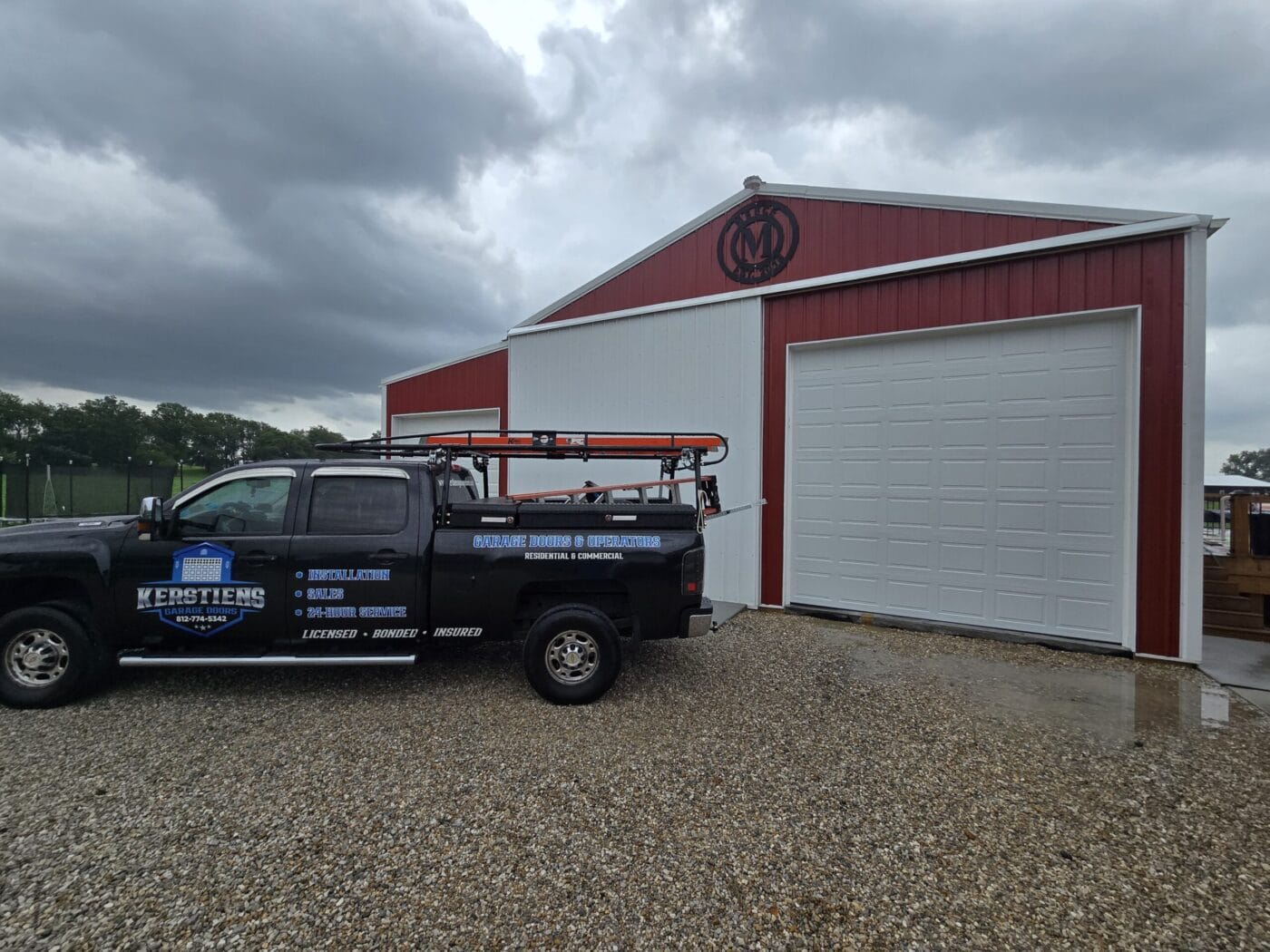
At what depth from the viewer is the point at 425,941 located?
209cm

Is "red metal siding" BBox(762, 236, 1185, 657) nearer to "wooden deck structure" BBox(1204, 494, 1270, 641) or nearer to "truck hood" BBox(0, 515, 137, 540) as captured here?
"wooden deck structure" BBox(1204, 494, 1270, 641)

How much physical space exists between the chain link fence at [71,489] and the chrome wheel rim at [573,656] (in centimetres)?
1958

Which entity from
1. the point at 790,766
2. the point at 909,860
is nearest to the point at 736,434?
the point at 790,766

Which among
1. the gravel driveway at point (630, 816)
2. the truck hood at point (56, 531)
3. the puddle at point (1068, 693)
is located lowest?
the puddle at point (1068, 693)

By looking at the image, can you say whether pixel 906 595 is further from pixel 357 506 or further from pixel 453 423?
pixel 453 423

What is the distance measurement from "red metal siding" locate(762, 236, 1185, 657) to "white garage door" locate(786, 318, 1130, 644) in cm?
19

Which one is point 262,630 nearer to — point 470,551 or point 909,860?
point 470,551

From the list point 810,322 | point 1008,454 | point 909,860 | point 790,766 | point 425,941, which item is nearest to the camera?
point 425,941

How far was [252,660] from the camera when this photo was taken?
4125mm

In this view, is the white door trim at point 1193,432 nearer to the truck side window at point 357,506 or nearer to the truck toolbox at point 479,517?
the truck toolbox at point 479,517

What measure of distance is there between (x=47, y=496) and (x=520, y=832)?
923 inches

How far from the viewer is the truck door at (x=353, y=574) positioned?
166 inches

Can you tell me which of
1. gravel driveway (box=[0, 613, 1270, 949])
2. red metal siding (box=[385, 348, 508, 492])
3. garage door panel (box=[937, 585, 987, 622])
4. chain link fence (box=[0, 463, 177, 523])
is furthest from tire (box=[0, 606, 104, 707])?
chain link fence (box=[0, 463, 177, 523])

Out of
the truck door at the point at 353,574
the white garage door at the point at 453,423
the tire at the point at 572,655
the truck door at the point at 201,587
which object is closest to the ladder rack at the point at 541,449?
the truck door at the point at 353,574
